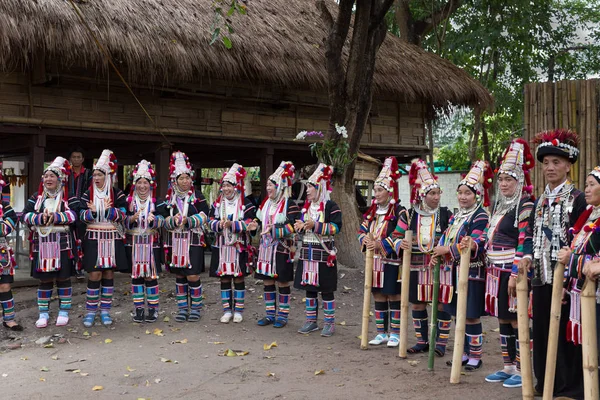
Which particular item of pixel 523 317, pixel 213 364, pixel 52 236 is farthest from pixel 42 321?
pixel 523 317

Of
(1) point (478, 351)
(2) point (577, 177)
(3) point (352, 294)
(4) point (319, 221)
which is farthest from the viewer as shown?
(3) point (352, 294)

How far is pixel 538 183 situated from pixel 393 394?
3.76 metres

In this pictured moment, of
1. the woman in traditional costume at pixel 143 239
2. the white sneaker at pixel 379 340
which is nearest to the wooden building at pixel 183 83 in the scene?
the woman in traditional costume at pixel 143 239

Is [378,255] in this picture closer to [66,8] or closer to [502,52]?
[66,8]

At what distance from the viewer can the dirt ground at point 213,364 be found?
5066mm

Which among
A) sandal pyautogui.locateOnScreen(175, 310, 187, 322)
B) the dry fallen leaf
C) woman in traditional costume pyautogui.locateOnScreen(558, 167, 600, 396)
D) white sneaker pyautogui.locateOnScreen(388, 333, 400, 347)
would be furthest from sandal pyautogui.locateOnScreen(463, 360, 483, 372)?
sandal pyautogui.locateOnScreen(175, 310, 187, 322)

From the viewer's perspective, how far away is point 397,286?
6.38 meters

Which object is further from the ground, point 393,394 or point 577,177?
point 577,177

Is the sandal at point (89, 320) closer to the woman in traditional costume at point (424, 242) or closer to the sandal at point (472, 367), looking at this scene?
the woman in traditional costume at point (424, 242)

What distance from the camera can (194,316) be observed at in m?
7.57

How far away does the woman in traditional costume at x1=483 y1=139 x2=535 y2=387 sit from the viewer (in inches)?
202

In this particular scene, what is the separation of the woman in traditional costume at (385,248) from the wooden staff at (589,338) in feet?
8.21

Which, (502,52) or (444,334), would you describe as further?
(502,52)

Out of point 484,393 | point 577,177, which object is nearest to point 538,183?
point 577,177
